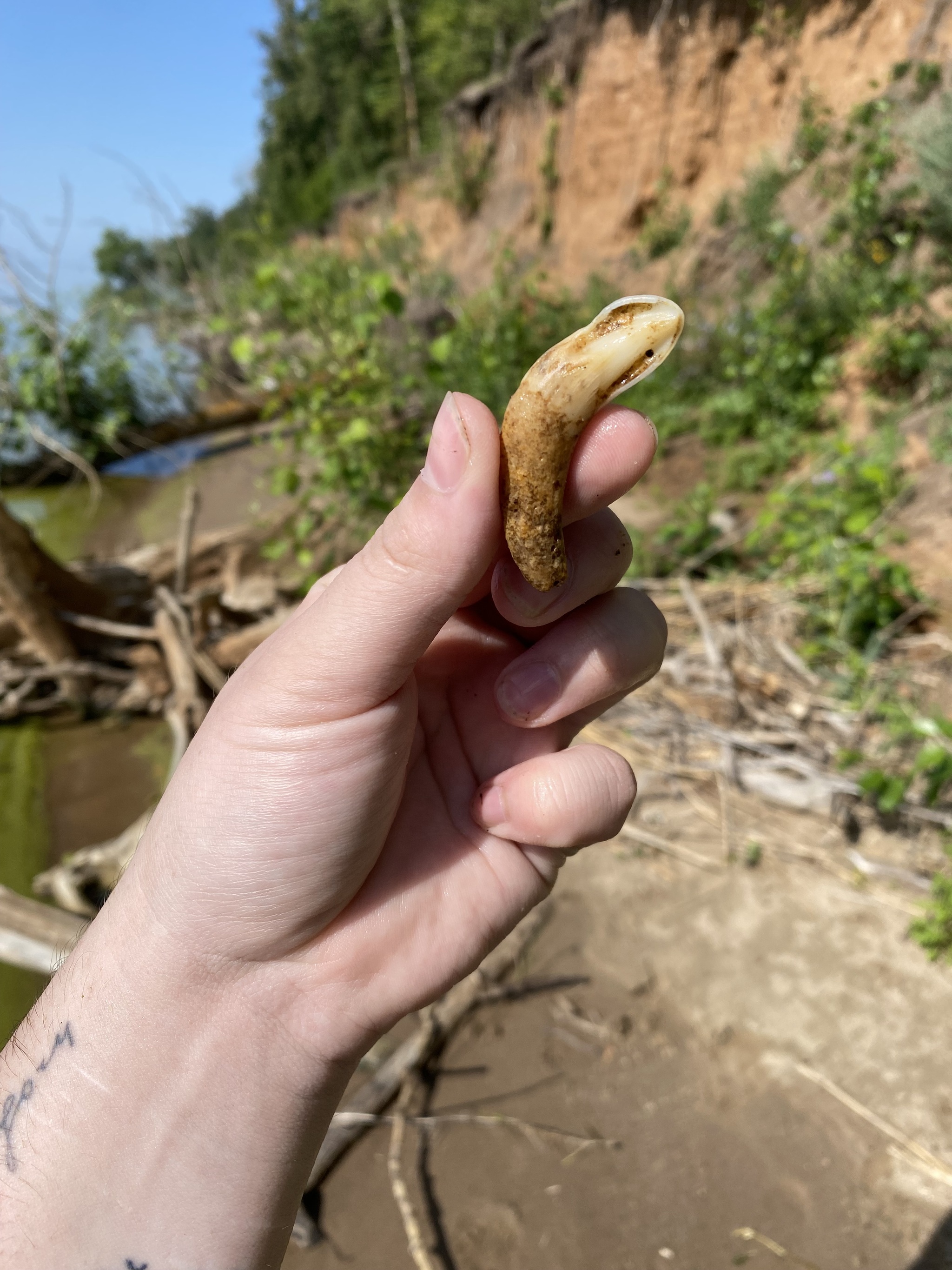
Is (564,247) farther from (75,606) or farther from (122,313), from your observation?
(75,606)

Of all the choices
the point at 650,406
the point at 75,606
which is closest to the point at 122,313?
the point at 75,606

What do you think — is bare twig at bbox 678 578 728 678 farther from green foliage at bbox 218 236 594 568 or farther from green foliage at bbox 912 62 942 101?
green foliage at bbox 912 62 942 101

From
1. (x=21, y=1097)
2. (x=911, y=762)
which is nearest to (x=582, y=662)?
(x=21, y=1097)

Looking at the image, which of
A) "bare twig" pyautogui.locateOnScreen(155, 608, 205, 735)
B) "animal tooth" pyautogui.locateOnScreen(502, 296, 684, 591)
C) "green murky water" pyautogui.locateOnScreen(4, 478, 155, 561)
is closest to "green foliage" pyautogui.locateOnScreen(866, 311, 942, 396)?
"animal tooth" pyautogui.locateOnScreen(502, 296, 684, 591)

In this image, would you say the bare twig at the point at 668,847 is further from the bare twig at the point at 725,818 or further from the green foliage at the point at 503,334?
the green foliage at the point at 503,334

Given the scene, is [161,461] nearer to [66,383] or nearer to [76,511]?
[76,511]

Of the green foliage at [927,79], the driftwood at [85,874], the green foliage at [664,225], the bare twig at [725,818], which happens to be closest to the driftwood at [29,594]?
the driftwood at [85,874]
